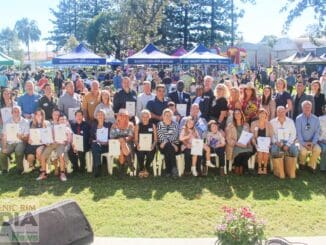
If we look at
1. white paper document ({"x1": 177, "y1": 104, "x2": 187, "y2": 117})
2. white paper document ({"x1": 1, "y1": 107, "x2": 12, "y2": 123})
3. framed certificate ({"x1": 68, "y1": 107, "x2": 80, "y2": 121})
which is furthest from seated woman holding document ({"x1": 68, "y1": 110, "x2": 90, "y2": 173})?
white paper document ({"x1": 177, "y1": 104, "x2": 187, "y2": 117})

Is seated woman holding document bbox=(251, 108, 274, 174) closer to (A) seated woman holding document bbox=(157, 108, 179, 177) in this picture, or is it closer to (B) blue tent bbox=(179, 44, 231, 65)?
(A) seated woman holding document bbox=(157, 108, 179, 177)

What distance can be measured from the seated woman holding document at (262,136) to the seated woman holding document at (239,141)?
0.14 metres

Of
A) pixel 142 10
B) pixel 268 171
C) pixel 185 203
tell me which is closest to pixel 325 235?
pixel 185 203

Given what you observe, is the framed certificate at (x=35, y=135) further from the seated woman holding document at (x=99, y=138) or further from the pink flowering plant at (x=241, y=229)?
the pink flowering plant at (x=241, y=229)

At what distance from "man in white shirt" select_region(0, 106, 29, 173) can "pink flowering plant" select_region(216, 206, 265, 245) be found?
17.5ft

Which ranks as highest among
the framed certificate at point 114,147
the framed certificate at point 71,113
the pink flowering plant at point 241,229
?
the framed certificate at point 71,113

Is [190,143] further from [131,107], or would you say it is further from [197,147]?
[131,107]

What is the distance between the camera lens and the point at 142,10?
3872 centimetres

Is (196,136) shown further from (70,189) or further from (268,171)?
(70,189)

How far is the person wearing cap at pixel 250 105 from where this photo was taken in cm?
841

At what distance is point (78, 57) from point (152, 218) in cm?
1185

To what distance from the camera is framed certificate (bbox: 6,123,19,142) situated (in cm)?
824

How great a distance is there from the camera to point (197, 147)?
26.0ft

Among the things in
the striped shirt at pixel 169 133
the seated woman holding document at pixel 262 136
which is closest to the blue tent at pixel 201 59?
the seated woman holding document at pixel 262 136
